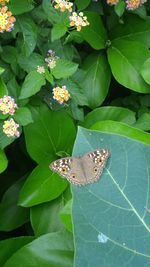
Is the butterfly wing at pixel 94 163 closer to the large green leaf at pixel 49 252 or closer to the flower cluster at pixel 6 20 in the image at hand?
the large green leaf at pixel 49 252

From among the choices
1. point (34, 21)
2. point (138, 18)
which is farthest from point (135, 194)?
point (138, 18)

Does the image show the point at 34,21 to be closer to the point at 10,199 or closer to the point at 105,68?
the point at 105,68

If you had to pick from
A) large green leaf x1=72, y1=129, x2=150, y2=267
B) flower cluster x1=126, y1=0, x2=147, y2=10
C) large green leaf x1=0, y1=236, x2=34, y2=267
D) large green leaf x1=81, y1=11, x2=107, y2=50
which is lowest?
large green leaf x1=0, y1=236, x2=34, y2=267

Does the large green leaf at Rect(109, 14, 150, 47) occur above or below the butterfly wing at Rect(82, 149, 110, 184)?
below

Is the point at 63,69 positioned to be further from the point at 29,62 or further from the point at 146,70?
the point at 146,70

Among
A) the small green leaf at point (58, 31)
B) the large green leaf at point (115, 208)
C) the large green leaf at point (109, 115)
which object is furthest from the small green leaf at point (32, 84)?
the large green leaf at point (115, 208)

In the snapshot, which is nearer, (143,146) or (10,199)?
(143,146)

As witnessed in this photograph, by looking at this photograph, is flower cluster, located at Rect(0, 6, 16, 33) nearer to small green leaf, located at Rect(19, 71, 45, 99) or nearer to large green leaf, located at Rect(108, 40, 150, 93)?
small green leaf, located at Rect(19, 71, 45, 99)

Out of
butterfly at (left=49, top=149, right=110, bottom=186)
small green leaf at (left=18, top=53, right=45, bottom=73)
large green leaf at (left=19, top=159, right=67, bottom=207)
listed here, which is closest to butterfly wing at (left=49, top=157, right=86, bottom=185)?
butterfly at (left=49, top=149, right=110, bottom=186)
